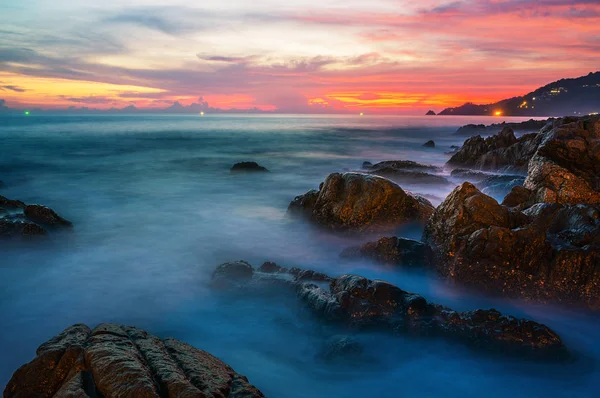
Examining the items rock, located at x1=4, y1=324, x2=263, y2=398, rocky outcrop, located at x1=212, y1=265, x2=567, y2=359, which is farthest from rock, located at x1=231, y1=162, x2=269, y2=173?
rock, located at x1=4, y1=324, x2=263, y2=398

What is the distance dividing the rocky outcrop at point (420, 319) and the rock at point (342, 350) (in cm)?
31

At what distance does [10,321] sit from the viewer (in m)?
7.33

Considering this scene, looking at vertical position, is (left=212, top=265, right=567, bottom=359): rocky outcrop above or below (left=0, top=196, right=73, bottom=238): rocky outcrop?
below

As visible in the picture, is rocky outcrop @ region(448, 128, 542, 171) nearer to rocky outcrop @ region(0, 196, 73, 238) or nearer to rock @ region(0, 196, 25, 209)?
rocky outcrop @ region(0, 196, 73, 238)

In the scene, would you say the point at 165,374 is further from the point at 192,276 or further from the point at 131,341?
the point at 192,276

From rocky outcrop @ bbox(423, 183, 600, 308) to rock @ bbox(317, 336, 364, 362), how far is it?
275 centimetres

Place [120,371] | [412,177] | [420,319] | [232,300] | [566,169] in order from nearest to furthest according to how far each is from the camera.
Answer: [120,371] < [420,319] < [232,300] < [566,169] < [412,177]

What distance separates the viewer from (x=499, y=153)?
69.4 ft

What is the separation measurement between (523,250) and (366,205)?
13.8 ft

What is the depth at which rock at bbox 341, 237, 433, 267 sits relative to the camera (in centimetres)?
845

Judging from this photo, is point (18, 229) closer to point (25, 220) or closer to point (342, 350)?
point (25, 220)

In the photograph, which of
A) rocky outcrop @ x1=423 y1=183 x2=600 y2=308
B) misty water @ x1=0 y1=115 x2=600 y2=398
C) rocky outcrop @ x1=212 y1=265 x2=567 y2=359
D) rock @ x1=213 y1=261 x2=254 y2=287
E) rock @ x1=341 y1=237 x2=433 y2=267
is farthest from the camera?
rock @ x1=341 y1=237 x2=433 y2=267

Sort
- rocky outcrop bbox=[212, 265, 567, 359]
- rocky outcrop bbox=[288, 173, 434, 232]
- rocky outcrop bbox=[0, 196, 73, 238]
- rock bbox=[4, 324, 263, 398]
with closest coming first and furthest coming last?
rock bbox=[4, 324, 263, 398], rocky outcrop bbox=[212, 265, 567, 359], rocky outcrop bbox=[0, 196, 73, 238], rocky outcrop bbox=[288, 173, 434, 232]

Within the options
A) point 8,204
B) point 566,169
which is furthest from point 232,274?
point 566,169
